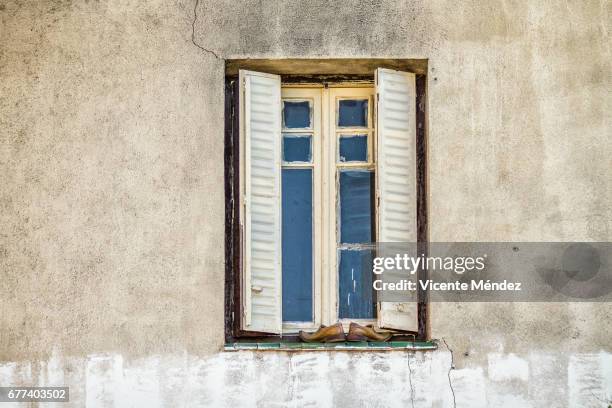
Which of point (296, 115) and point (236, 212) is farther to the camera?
point (296, 115)

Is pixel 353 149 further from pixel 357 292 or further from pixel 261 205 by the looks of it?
pixel 357 292

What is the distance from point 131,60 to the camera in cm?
717

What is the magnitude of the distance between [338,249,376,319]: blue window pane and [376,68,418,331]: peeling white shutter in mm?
202

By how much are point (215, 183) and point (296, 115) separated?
2.37 feet

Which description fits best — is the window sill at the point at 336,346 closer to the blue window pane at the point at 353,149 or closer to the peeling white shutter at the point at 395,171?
the peeling white shutter at the point at 395,171

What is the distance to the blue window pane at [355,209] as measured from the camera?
728cm

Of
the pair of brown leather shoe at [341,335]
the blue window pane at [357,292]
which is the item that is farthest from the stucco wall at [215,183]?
the blue window pane at [357,292]

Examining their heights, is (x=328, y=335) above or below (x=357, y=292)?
below

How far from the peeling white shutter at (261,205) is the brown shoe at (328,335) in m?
0.21

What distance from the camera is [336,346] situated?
6.98 metres

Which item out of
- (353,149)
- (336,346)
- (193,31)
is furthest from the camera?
(353,149)

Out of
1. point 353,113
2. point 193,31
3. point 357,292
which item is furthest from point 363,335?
point 193,31

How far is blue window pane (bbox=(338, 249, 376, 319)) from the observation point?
7.23 m

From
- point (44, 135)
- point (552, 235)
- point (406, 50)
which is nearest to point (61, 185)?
point (44, 135)
